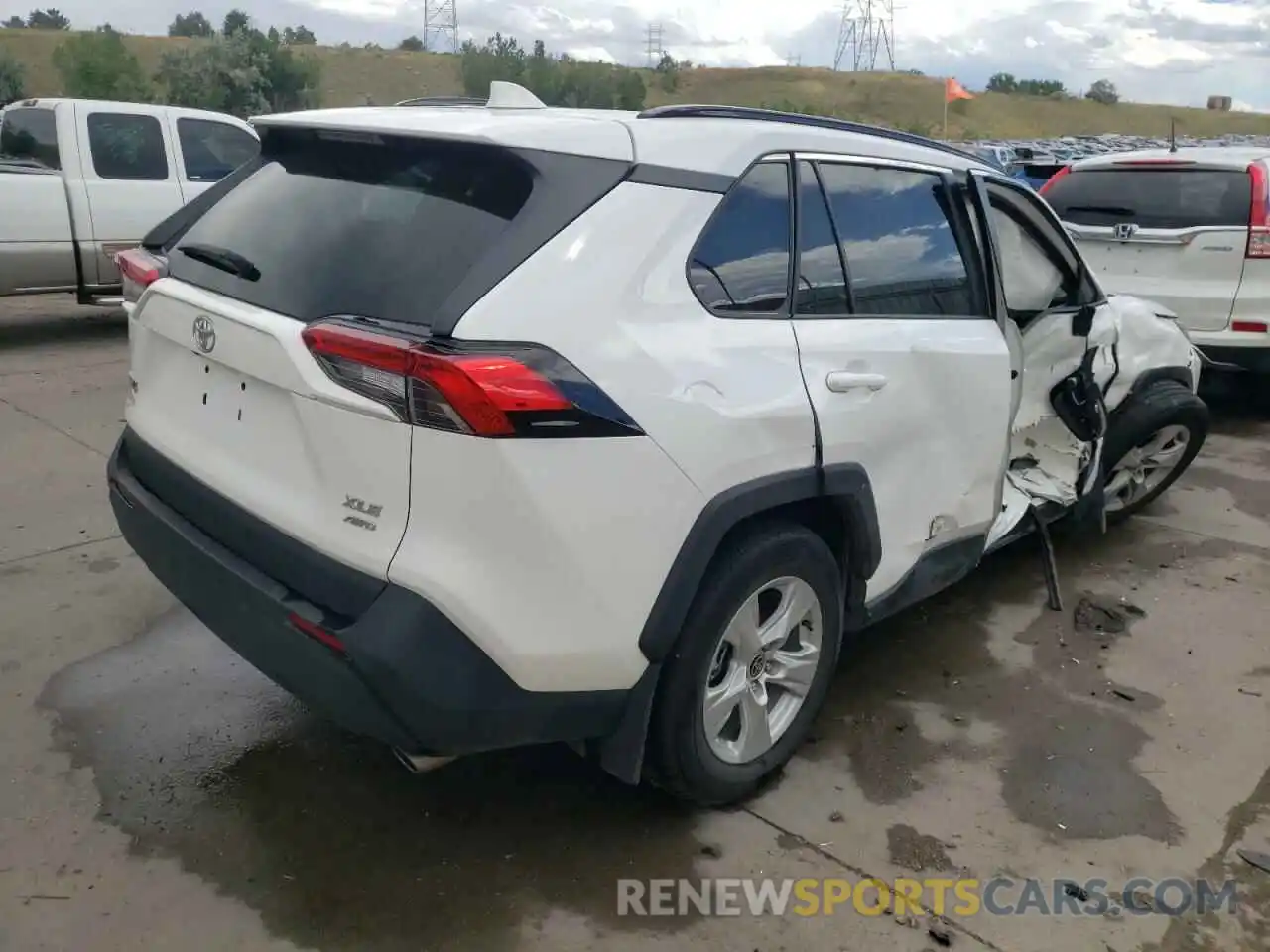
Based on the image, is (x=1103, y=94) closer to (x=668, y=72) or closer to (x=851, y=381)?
(x=668, y=72)

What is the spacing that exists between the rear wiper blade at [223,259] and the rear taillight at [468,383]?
0.49 metres

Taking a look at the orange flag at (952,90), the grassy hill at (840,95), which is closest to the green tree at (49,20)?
the grassy hill at (840,95)

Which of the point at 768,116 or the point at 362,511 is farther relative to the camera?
the point at 768,116

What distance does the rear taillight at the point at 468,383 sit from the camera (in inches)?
86.6

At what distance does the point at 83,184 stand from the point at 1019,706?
8371mm

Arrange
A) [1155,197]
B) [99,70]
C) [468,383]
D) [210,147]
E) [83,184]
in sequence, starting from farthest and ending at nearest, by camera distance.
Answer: [99,70] < [210,147] < [83,184] < [1155,197] < [468,383]

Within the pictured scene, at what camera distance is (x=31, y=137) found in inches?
357

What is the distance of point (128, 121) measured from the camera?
927 cm

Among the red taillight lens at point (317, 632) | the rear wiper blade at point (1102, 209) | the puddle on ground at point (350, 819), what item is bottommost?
the puddle on ground at point (350, 819)

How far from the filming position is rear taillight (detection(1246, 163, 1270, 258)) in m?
6.61

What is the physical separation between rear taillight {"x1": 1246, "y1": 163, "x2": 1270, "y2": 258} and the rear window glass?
5.85m

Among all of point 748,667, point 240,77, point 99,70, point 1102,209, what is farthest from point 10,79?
point 748,667

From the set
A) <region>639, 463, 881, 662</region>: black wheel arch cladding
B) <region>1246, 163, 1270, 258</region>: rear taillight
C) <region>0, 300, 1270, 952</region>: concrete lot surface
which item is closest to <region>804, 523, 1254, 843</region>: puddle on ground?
<region>0, 300, 1270, 952</region>: concrete lot surface

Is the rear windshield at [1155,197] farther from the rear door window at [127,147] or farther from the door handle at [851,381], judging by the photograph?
the rear door window at [127,147]
